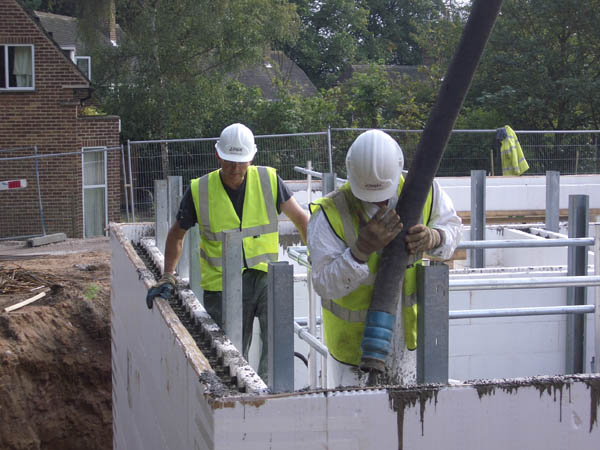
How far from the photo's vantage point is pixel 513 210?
1531 centimetres

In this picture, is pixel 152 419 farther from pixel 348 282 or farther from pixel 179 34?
pixel 179 34

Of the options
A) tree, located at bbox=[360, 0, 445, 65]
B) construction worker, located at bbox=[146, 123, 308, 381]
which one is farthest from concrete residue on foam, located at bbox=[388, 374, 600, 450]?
tree, located at bbox=[360, 0, 445, 65]

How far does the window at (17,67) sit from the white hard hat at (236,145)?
1735 centimetres

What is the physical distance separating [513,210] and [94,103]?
14326mm

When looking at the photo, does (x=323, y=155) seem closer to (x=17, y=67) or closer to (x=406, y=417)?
(x=17, y=67)

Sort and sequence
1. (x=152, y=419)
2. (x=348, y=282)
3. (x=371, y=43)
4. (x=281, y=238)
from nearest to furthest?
(x=348, y=282)
(x=152, y=419)
(x=281, y=238)
(x=371, y=43)

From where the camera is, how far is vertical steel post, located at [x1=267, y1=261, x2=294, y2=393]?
2.87m

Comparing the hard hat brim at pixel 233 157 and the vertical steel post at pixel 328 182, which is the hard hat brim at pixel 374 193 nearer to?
the hard hat brim at pixel 233 157

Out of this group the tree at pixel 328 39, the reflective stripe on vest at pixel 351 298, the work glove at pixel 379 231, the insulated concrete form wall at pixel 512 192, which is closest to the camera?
the work glove at pixel 379 231

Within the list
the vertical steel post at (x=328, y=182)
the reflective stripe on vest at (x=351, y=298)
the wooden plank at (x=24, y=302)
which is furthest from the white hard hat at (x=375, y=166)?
the wooden plank at (x=24, y=302)

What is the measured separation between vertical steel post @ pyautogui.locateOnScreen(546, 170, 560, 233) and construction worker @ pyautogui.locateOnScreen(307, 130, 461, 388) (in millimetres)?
6818

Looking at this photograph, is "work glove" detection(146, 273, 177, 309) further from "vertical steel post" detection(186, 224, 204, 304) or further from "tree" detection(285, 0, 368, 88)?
"tree" detection(285, 0, 368, 88)

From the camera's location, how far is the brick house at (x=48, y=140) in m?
20.1

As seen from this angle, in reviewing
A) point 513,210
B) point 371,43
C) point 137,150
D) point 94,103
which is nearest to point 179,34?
point 94,103
